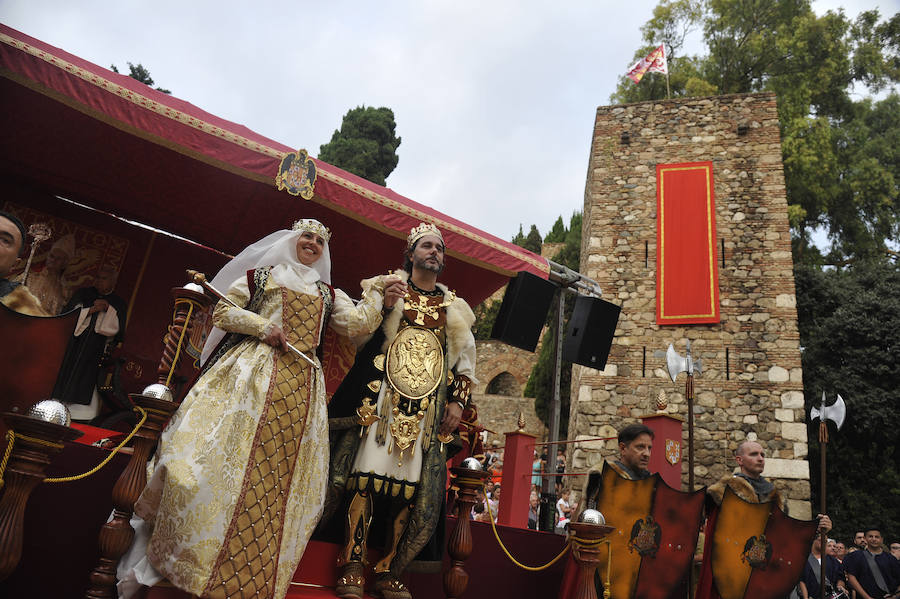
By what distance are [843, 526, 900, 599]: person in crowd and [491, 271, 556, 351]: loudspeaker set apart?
4.97 meters

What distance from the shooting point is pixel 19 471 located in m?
1.98

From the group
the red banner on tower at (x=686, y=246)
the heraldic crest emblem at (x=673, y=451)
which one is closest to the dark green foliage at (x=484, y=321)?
the red banner on tower at (x=686, y=246)

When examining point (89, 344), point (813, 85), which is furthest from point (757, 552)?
point (813, 85)

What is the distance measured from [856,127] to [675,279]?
34.2 ft

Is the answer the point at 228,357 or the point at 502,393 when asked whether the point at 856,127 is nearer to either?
A: the point at 502,393

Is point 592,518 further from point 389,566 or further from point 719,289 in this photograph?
point 719,289

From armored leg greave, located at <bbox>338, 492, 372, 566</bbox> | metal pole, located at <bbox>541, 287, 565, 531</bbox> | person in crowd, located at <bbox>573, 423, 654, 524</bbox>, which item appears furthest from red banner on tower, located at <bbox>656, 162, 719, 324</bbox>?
armored leg greave, located at <bbox>338, 492, 372, 566</bbox>

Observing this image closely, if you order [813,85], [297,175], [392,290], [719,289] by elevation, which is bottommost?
[392,290]

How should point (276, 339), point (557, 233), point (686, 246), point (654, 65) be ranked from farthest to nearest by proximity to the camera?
1. point (557, 233)
2. point (654, 65)
3. point (686, 246)
4. point (276, 339)

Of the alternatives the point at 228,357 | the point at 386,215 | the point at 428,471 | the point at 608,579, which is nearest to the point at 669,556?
the point at 608,579

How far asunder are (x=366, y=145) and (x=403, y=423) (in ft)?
74.5

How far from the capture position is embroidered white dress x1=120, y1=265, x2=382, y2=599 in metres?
2.24

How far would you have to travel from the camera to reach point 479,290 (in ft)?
22.4

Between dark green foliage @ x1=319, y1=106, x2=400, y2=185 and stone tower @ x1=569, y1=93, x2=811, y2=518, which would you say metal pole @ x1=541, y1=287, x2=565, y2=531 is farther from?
dark green foliage @ x1=319, y1=106, x2=400, y2=185
